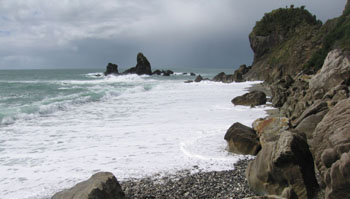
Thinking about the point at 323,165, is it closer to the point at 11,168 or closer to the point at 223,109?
the point at 11,168

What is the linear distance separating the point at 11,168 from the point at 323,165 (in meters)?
7.11

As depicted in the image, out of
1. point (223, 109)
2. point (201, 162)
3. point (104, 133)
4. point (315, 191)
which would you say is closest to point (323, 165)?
point (315, 191)

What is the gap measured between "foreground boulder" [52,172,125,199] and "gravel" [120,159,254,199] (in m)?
0.58

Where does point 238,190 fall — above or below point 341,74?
below

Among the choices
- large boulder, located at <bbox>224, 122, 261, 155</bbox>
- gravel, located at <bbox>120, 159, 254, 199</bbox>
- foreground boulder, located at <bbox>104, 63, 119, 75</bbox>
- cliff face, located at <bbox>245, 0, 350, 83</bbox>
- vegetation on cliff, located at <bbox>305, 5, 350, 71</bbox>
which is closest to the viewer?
gravel, located at <bbox>120, 159, 254, 199</bbox>

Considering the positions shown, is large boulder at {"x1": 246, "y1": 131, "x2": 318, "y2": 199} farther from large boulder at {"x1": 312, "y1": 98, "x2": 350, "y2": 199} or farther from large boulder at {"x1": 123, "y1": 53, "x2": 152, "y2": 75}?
large boulder at {"x1": 123, "y1": 53, "x2": 152, "y2": 75}

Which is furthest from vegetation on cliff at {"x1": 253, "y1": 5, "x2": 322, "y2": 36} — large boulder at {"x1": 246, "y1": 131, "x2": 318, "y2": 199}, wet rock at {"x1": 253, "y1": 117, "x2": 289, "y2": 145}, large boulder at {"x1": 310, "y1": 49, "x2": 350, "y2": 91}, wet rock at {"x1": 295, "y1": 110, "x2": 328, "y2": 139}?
large boulder at {"x1": 246, "y1": 131, "x2": 318, "y2": 199}

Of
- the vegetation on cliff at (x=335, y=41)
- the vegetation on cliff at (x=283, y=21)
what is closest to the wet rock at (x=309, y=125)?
the vegetation on cliff at (x=335, y=41)

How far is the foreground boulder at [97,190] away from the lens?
4.98 m

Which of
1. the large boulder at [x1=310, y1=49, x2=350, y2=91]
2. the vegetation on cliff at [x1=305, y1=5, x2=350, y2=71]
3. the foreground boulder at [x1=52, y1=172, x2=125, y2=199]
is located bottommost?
the foreground boulder at [x1=52, y1=172, x2=125, y2=199]

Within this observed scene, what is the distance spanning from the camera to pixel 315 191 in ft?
16.1

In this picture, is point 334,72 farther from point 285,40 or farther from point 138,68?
point 138,68

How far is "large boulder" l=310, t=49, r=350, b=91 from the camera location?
39.0 ft

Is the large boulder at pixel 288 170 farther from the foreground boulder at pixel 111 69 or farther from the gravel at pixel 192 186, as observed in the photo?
the foreground boulder at pixel 111 69
